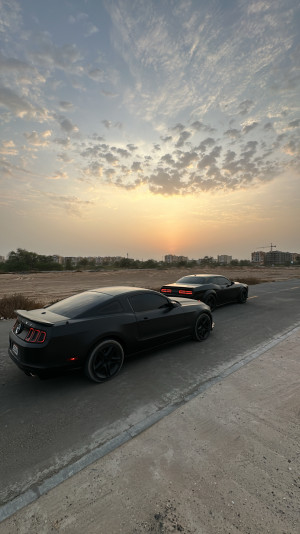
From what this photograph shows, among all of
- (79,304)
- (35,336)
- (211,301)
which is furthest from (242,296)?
(35,336)

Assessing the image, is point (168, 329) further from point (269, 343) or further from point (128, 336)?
point (269, 343)

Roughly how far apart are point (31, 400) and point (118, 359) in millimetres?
1274

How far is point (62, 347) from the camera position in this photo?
315 cm

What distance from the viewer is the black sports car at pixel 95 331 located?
10.3ft

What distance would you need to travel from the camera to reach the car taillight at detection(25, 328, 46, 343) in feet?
10.2

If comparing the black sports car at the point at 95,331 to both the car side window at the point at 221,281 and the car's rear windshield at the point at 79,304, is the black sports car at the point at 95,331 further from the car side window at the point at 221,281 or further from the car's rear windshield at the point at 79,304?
the car side window at the point at 221,281

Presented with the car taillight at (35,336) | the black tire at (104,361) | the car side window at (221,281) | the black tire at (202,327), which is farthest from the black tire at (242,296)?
the car taillight at (35,336)

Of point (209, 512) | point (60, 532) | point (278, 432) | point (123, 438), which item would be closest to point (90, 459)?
point (123, 438)

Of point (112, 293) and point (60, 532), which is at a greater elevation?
point (112, 293)

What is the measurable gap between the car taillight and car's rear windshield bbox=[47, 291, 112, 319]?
46 centimetres

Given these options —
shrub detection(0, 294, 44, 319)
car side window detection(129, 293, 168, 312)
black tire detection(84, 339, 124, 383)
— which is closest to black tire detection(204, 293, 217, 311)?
car side window detection(129, 293, 168, 312)

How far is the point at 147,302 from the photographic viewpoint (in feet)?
14.4

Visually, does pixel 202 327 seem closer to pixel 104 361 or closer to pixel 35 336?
pixel 104 361

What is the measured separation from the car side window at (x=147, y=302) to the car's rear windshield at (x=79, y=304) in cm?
48
